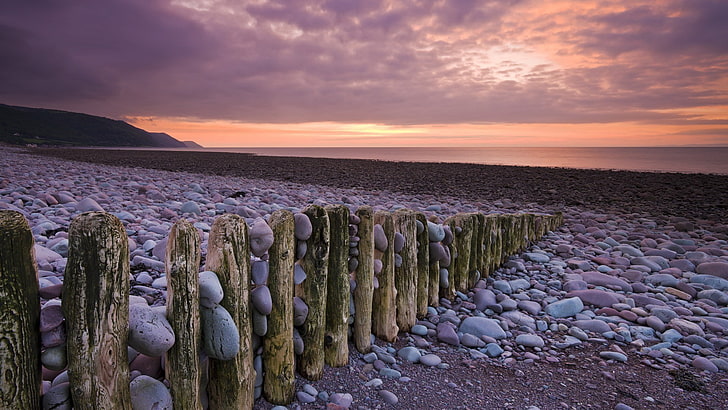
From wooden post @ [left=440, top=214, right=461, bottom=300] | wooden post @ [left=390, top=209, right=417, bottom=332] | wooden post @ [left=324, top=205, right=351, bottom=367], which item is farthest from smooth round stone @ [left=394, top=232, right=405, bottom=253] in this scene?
wooden post @ [left=440, top=214, right=461, bottom=300]

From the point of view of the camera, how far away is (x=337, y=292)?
112 inches

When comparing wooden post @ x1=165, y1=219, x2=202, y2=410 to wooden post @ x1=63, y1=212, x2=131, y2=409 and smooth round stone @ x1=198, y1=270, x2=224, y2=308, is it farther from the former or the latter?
wooden post @ x1=63, y1=212, x2=131, y2=409

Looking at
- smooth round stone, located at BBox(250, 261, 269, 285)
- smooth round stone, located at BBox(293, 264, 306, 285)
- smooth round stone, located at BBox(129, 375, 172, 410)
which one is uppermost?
smooth round stone, located at BBox(250, 261, 269, 285)

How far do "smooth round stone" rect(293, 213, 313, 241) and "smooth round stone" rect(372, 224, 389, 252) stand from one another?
792 mm

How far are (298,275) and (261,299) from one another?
0.36m

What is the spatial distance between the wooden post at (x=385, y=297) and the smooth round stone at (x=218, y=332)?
1.50 meters

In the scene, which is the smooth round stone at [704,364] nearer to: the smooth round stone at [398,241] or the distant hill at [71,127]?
the smooth round stone at [398,241]

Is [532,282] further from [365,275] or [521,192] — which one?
[521,192]

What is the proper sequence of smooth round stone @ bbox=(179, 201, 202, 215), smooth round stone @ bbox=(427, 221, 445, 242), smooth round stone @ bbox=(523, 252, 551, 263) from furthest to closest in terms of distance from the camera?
smooth round stone @ bbox=(179, 201, 202, 215) < smooth round stone @ bbox=(523, 252, 551, 263) < smooth round stone @ bbox=(427, 221, 445, 242)

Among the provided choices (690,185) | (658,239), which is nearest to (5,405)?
(658,239)

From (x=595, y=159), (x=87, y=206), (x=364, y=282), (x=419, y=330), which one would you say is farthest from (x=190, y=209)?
(x=595, y=159)

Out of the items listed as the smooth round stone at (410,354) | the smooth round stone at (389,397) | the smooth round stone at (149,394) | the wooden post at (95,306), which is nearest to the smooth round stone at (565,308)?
the smooth round stone at (410,354)

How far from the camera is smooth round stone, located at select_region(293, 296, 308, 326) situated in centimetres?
264

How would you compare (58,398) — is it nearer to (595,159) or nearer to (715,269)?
(715,269)
